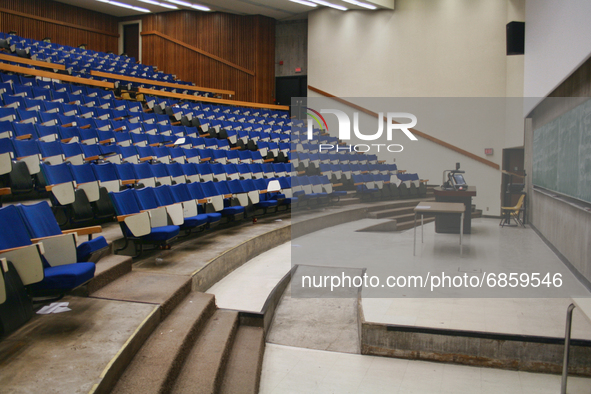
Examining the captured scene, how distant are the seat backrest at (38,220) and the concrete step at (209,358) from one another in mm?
566

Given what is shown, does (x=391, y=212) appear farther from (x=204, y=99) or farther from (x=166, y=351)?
(x=204, y=99)

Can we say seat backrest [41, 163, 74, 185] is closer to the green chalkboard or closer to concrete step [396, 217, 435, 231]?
concrete step [396, 217, 435, 231]

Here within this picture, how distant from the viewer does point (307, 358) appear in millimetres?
1402

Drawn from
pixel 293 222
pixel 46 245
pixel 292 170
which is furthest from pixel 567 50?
pixel 46 245

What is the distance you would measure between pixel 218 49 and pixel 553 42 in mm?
5656

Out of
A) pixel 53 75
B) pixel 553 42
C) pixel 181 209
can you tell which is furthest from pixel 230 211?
pixel 53 75

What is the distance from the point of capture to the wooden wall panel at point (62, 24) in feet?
20.6

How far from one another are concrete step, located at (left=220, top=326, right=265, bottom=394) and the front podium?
1.56 m

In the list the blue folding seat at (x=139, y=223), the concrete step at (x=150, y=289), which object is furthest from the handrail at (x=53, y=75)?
the concrete step at (x=150, y=289)

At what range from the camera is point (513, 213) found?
3293 mm

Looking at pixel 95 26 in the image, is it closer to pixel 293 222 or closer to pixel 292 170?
pixel 292 170

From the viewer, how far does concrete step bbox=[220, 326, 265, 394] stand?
114cm

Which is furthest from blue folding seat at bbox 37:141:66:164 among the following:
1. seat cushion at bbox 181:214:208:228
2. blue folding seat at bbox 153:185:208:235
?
seat cushion at bbox 181:214:208:228

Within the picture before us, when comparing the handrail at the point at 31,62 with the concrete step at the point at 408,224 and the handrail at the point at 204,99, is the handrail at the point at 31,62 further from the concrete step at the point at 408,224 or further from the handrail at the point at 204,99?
the concrete step at the point at 408,224
